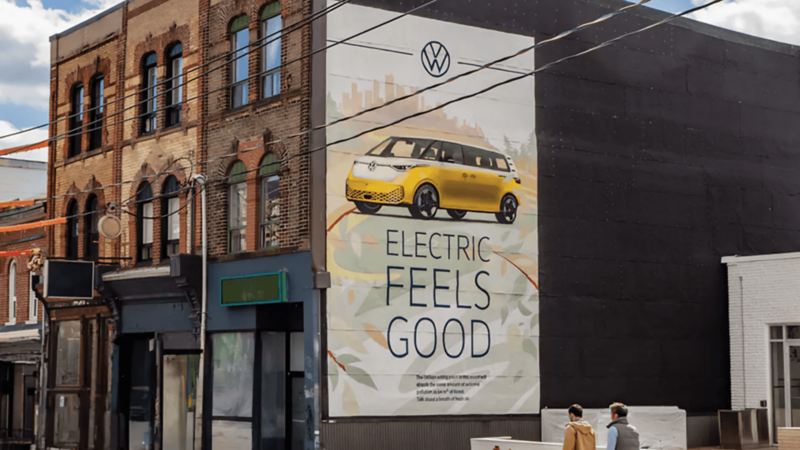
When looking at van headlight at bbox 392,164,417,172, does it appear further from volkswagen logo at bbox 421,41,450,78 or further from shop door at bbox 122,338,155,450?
shop door at bbox 122,338,155,450

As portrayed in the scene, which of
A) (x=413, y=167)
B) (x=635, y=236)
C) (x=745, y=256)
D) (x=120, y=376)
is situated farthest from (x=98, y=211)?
(x=745, y=256)

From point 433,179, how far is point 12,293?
19.6m

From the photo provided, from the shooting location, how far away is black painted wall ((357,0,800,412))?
30125mm

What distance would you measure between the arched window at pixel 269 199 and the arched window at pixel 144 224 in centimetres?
510

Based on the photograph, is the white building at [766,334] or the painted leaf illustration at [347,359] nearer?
the painted leaf illustration at [347,359]

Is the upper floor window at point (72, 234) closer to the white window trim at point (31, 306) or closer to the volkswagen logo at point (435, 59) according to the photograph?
the white window trim at point (31, 306)

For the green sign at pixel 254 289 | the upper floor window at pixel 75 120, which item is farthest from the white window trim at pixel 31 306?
the green sign at pixel 254 289

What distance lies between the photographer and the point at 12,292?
41.2 meters

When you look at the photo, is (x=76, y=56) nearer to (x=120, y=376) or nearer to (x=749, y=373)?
(x=120, y=376)

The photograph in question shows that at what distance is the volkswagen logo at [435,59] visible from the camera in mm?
27969

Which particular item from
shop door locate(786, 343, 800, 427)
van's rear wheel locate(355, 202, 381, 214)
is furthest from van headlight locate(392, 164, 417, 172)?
shop door locate(786, 343, 800, 427)

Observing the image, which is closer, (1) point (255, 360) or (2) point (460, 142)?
(1) point (255, 360)

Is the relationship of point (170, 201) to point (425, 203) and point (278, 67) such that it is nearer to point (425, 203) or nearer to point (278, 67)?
point (278, 67)

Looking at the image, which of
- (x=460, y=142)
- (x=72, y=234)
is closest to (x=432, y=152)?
(x=460, y=142)
